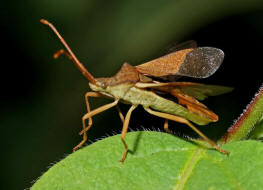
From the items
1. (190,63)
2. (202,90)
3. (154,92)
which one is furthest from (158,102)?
(190,63)

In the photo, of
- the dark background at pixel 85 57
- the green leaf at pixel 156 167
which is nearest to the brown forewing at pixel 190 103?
the green leaf at pixel 156 167

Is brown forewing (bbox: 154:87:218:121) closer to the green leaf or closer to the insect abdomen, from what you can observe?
the insect abdomen

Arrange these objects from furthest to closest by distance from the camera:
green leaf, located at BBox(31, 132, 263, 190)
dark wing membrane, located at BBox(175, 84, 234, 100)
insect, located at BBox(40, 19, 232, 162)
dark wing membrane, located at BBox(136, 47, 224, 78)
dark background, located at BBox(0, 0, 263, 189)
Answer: dark background, located at BBox(0, 0, 263, 189) → dark wing membrane, located at BBox(136, 47, 224, 78) → insect, located at BBox(40, 19, 232, 162) → dark wing membrane, located at BBox(175, 84, 234, 100) → green leaf, located at BBox(31, 132, 263, 190)

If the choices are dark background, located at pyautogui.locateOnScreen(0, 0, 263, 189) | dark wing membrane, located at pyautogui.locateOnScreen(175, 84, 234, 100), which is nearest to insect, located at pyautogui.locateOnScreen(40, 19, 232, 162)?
dark wing membrane, located at pyautogui.locateOnScreen(175, 84, 234, 100)

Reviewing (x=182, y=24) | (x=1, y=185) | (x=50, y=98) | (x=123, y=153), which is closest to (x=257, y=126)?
(x=123, y=153)

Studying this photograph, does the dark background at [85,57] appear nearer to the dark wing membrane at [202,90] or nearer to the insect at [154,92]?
the insect at [154,92]

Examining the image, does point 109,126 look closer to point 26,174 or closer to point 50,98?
point 50,98
